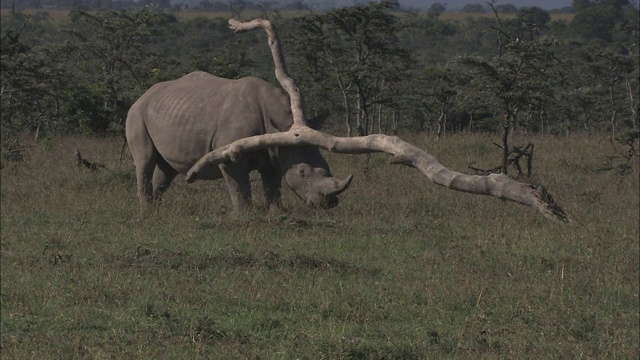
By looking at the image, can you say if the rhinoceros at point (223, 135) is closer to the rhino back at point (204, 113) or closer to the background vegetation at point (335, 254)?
the rhino back at point (204, 113)

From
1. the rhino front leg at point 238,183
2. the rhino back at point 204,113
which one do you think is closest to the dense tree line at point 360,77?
the rhino back at point 204,113

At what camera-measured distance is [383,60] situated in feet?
62.5

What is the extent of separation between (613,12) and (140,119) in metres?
62.7

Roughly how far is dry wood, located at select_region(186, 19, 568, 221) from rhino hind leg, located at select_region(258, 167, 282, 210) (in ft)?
4.33

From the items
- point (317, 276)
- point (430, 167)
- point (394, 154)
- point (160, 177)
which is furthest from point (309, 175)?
point (430, 167)

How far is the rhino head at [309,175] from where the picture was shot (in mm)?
10305

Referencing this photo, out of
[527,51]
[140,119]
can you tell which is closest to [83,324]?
[140,119]

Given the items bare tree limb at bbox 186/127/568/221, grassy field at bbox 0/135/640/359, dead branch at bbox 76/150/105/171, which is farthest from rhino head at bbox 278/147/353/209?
dead branch at bbox 76/150/105/171

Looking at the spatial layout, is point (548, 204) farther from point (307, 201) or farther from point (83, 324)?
point (307, 201)

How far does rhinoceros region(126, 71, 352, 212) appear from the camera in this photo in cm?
1052

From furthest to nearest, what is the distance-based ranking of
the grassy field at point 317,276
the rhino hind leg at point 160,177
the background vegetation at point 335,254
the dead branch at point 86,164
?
the dead branch at point 86,164, the rhino hind leg at point 160,177, the background vegetation at point 335,254, the grassy field at point 317,276

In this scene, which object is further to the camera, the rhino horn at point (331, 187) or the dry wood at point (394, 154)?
the rhino horn at point (331, 187)

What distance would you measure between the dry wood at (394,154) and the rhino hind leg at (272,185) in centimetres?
132

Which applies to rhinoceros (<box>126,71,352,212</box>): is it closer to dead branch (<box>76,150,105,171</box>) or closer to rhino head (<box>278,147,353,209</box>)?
rhino head (<box>278,147,353,209</box>)
